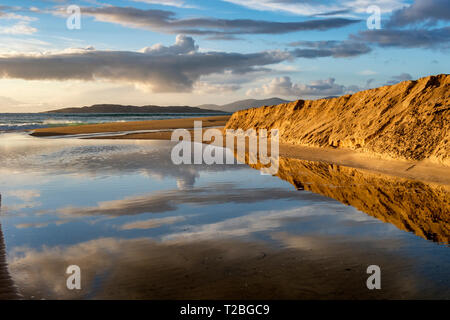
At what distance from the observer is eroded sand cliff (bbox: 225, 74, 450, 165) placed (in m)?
14.4

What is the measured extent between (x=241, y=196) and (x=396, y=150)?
806 centimetres

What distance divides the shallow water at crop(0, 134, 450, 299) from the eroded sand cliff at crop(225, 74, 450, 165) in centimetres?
315

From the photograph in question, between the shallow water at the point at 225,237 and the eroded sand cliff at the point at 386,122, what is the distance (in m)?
3.15

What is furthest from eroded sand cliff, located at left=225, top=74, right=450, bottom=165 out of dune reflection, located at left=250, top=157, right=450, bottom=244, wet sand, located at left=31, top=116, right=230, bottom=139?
wet sand, located at left=31, top=116, right=230, bottom=139

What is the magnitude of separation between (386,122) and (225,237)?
44.4ft

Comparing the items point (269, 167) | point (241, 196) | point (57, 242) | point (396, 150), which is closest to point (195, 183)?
point (241, 196)

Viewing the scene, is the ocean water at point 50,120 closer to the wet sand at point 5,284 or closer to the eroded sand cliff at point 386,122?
the eroded sand cliff at point 386,122

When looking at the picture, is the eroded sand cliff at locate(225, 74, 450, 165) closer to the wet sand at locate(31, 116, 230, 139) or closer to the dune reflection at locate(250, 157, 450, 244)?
the dune reflection at locate(250, 157, 450, 244)

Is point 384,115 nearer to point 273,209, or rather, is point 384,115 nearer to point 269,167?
point 269,167

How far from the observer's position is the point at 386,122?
17562 millimetres

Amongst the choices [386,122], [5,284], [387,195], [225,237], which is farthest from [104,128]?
[5,284]

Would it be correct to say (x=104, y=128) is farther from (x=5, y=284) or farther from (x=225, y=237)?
(x=5, y=284)

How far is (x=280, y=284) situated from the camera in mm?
4707
